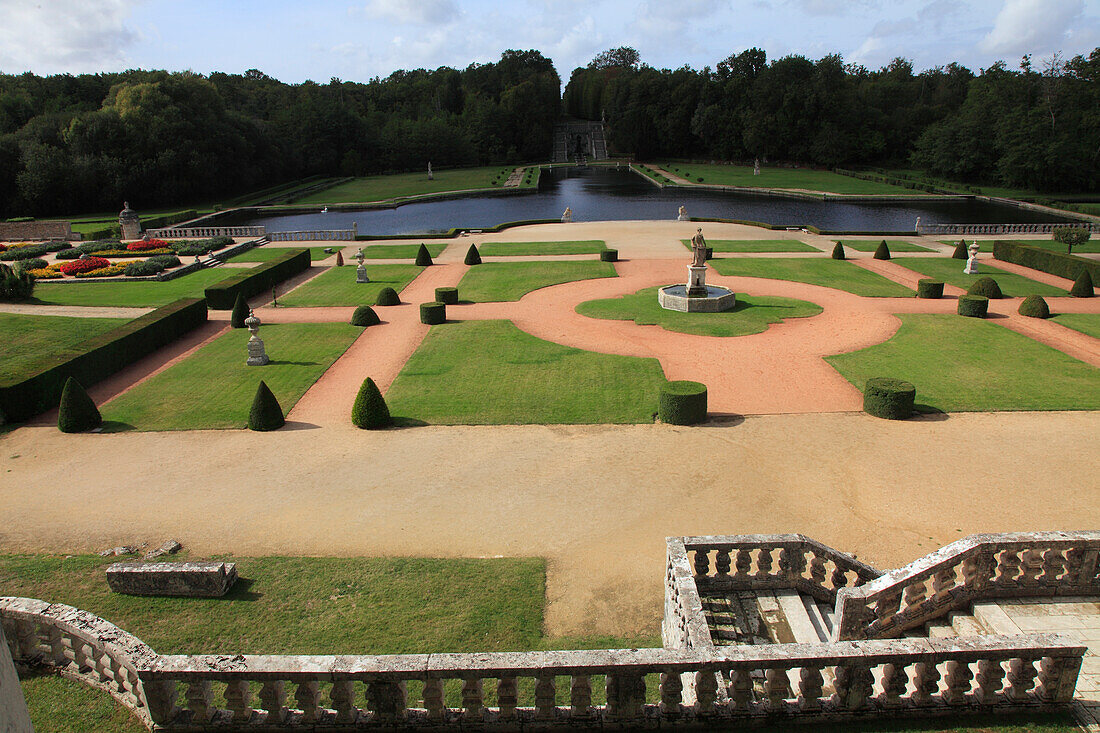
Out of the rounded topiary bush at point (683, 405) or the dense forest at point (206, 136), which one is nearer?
the rounded topiary bush at point (683, 405)

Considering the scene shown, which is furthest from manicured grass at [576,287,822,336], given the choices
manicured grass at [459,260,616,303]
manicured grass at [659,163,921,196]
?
manicured grass at [659,163,921,196]

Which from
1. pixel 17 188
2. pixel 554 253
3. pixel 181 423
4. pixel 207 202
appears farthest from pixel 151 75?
pixel 181 423

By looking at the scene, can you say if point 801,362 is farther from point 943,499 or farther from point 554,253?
point 554,253

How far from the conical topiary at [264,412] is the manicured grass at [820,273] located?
27433 millimetres

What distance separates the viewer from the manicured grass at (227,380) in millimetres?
20641

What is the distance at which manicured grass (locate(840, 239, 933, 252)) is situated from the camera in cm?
4778

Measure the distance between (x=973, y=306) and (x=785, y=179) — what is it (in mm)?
78905

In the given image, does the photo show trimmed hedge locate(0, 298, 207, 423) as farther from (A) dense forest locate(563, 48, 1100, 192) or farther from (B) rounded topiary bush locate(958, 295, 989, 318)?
(A) dense forest locate(563, 48, 1100, 192)

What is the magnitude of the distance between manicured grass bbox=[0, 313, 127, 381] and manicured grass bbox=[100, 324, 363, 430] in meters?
4.52

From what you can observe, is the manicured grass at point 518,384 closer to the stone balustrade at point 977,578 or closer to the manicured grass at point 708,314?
the manicured grass at point 708,314

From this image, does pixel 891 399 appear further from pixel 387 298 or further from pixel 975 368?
pixel 387 298

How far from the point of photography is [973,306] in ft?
96.7

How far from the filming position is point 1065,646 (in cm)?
692

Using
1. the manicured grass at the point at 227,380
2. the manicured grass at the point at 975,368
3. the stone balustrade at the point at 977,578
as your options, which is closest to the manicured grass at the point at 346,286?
the manicured grass at the point at 227,380
